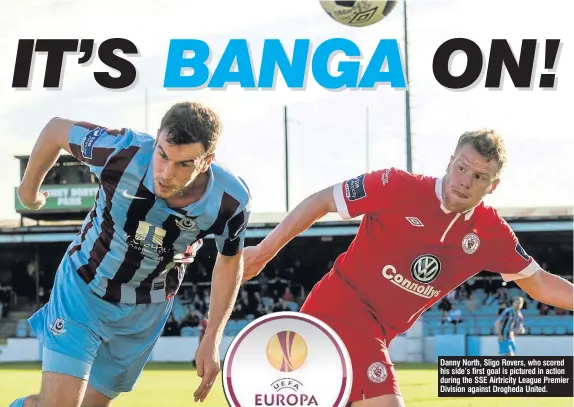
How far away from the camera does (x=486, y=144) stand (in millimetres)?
5367

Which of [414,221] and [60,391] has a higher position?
[414,221]

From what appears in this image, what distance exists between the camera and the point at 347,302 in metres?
5.78

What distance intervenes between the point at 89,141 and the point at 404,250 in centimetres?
181

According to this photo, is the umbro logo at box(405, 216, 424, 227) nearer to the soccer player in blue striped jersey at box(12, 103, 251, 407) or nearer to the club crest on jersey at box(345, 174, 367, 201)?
the club crest on jersey at box(345, 174, 367, 201)

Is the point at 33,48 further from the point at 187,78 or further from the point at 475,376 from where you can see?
the point at 475,376

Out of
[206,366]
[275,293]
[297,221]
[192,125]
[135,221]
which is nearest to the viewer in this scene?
[192,125]

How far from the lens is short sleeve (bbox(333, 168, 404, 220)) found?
5.56m

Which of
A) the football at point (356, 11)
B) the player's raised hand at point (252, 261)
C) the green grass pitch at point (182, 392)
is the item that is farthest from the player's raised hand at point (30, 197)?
the football at point (356, 11)

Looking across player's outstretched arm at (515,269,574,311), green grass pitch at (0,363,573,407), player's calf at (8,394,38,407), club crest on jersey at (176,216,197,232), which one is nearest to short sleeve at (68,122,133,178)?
club crest on jersey at (176,216,197,232)

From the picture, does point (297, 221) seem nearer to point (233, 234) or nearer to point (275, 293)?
point (233, 234)

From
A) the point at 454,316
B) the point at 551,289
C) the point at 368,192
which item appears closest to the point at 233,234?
the point at 368,192

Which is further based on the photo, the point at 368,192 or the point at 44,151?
the point at 368,192

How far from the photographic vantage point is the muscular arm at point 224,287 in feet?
16.3

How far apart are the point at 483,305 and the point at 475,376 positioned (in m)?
17.2
